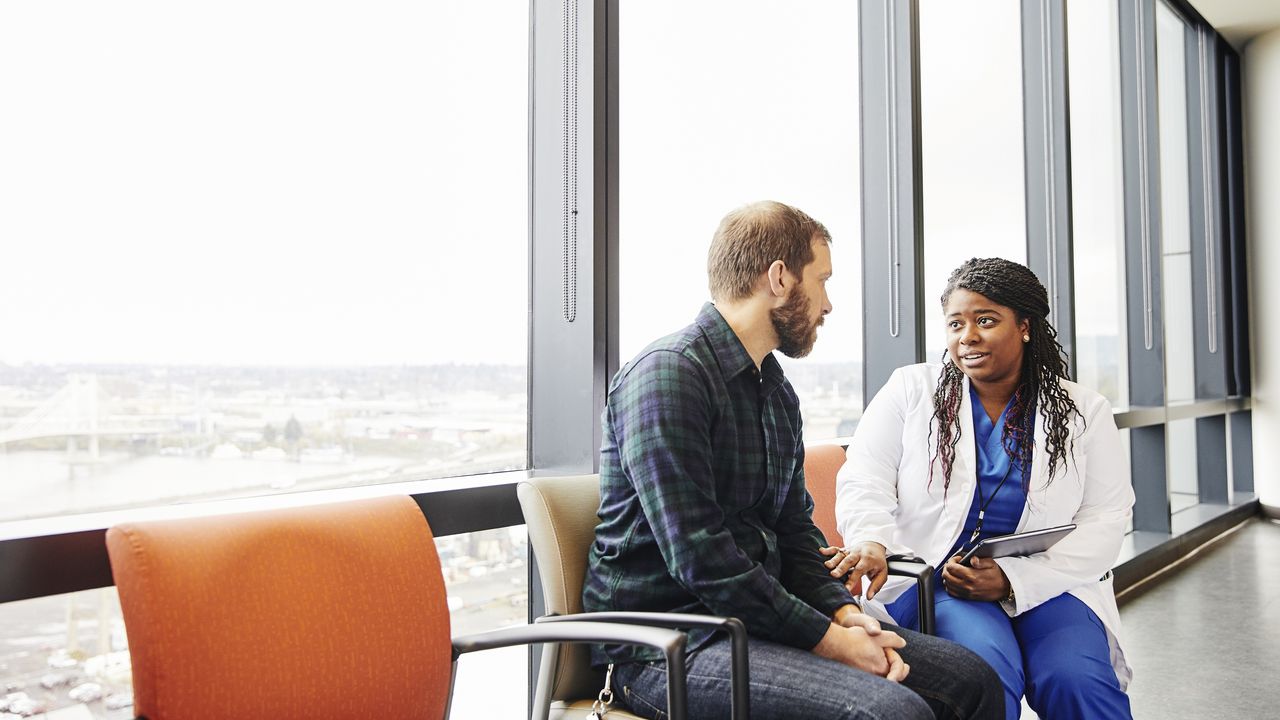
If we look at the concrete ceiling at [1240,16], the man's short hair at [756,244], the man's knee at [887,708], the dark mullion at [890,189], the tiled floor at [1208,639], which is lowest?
the tiled floor at [1208,639]

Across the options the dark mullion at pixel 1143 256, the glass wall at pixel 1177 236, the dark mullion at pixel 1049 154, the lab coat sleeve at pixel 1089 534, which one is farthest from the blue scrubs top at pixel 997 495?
the glass wall at pixel 1177 236

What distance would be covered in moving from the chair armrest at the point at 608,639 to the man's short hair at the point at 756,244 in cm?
75

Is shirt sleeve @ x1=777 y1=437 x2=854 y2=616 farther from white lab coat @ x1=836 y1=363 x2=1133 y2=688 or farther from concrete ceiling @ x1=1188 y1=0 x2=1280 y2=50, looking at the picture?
concrete ceiling @ x1=1188 y1=0 x2=1280 y2=50

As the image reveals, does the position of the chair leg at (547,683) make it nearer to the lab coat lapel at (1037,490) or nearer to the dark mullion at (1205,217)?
the lab coat lapel at (1037,490)

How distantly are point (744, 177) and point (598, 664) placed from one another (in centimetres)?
183

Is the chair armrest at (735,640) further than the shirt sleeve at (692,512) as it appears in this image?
No

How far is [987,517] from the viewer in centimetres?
224

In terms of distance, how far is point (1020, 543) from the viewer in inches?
79.6

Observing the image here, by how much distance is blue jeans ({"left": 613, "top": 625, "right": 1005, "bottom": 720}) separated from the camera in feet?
4.71

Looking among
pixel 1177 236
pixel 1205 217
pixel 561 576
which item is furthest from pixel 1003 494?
pixel 1205 217

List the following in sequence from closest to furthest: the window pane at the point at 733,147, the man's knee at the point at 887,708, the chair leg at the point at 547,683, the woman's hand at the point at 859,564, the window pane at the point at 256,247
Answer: the man's knee at the point at 887,708
the window pane at the point at 256,247
the chair leg at the point at 547,683
the woman's hand at the point at 859,564
the window pane at the point at 733,147

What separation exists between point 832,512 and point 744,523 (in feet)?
2.46

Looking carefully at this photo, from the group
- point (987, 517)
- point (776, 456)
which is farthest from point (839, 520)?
point (776, 456)

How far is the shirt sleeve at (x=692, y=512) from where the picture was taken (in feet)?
5.00
